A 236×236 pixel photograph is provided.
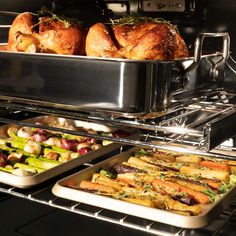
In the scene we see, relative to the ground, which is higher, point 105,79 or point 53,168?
point 105,79

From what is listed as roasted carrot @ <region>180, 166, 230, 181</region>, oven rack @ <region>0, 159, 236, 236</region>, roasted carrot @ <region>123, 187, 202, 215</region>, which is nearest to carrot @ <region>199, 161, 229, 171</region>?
roasted carrot @ <region>180, 166, 230, 181</region>

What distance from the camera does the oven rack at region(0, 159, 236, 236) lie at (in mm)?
1104

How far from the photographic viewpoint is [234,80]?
1.52 metres

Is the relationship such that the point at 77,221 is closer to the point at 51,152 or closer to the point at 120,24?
the point at 51,152

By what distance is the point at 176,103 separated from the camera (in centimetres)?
118

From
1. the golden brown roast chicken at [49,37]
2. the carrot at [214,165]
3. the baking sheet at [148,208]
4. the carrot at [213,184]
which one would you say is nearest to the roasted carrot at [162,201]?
the baking sheet at [148,208]

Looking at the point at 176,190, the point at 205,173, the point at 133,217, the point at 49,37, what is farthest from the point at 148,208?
the point at 49,37

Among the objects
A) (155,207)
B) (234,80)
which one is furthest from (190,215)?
(234,80)

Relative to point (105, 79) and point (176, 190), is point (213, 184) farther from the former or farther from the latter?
point (105, 79)

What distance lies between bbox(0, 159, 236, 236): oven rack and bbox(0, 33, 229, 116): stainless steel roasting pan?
0.78ft

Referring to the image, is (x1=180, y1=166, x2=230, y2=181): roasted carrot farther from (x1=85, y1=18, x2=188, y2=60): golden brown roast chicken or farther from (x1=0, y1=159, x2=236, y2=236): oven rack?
(x1=85, y1=18, x2=188, y2=60): golden brown roast chicken

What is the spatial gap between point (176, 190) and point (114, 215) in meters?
0.18

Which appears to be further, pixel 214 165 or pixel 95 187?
pixel 214 165

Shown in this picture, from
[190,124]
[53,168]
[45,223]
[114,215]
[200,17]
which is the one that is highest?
[200,17]
